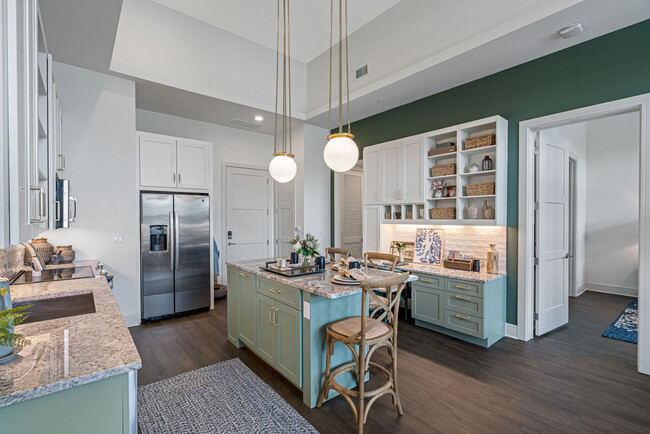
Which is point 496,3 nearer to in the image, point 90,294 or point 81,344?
point 81,344

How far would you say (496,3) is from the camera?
305cm

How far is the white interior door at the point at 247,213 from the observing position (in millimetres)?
5895

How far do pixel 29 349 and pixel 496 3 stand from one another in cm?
433

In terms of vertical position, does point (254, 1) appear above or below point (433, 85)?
above

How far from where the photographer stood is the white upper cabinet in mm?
4254

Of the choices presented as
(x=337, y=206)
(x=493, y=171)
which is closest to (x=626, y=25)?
(x=493, y=171)

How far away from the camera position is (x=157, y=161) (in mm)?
4344

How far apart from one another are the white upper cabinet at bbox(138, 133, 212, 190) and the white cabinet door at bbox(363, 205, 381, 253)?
257 centimetres

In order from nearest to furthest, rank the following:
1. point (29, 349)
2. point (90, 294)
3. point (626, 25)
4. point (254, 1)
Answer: point (29, 349), point (90, 294), point (626, 25), point (254, 1)

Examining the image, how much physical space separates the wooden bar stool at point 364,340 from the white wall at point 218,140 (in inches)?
160

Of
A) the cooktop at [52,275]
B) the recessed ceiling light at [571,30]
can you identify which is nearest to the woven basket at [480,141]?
the recessed ceiling light at [571,30]

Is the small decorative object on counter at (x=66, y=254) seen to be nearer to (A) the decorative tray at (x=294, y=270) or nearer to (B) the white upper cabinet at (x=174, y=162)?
(B) the white upper cabinet at (x=174, y=162)

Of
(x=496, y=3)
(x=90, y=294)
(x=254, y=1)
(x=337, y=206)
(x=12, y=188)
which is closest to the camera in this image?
(x=12, y=188)

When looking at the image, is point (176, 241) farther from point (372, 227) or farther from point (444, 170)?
point (444, 170)
